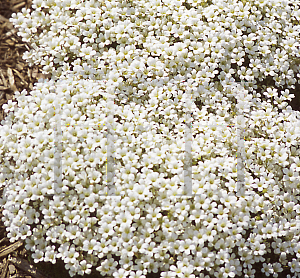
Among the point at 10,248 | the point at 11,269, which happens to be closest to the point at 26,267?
the point at 11,269

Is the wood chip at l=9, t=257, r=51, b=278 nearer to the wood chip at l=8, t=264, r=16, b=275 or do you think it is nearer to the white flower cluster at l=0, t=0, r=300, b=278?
the wood chip at l=8, t=264, r=16, b=275

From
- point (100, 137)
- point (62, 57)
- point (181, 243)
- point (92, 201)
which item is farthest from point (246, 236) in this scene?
point (62, 57)

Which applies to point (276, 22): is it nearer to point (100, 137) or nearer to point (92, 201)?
point (100, 137)

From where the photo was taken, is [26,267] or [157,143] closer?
A: [157,143]

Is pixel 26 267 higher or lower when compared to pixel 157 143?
lower

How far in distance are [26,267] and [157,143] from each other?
2685 mm

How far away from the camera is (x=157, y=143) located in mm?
4418

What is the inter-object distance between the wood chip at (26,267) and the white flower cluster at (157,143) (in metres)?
0.35

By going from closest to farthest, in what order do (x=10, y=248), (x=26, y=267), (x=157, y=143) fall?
(x=157, y=143), (x=26, y=267), (x=10, y=248)

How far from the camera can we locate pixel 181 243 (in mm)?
3854

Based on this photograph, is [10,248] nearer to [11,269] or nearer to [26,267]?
[11,269]

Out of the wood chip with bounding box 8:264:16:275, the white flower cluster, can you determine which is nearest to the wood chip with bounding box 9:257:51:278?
the wood chip with bounding box 8:264:16:275

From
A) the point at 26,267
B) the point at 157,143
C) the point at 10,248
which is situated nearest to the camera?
the point at 157,143

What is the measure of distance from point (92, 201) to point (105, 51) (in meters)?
2.44
